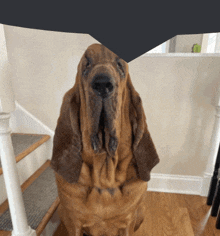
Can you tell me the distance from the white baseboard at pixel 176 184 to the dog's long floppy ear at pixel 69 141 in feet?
3.19

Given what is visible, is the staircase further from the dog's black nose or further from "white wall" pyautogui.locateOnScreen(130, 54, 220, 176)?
"white wall" pyautogui.locateOnScreen(130, 54, 220, 176)

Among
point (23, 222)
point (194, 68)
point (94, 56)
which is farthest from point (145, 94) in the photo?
point (23, 222)

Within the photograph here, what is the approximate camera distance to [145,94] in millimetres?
1228

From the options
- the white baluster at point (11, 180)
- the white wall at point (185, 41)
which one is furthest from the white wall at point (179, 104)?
the white baluster at point (11, 180)

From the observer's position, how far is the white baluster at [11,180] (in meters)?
0.75

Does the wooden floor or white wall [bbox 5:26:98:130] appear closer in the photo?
white wall [bbox 5:26:98:130]

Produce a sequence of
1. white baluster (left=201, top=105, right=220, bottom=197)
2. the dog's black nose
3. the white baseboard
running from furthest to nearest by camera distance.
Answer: the white baseboard < white baluster (left=201, top=105, right=220, bottom=197) < the dog's black nose

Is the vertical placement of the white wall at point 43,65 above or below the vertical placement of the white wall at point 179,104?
above

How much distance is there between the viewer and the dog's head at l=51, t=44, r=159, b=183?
0.45 meters

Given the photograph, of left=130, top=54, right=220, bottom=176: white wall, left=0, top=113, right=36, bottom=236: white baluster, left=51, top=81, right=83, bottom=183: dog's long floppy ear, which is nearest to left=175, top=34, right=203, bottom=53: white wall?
left=51, top=81, right=83, bottom=183: dog's long floppy ear

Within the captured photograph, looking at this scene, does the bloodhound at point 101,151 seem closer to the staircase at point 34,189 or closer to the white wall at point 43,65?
the white wall at point 43,65

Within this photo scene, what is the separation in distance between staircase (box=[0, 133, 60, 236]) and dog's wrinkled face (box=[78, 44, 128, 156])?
0.50 m

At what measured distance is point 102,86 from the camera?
17.4 inches

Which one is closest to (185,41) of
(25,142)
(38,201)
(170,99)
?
(170,99)
